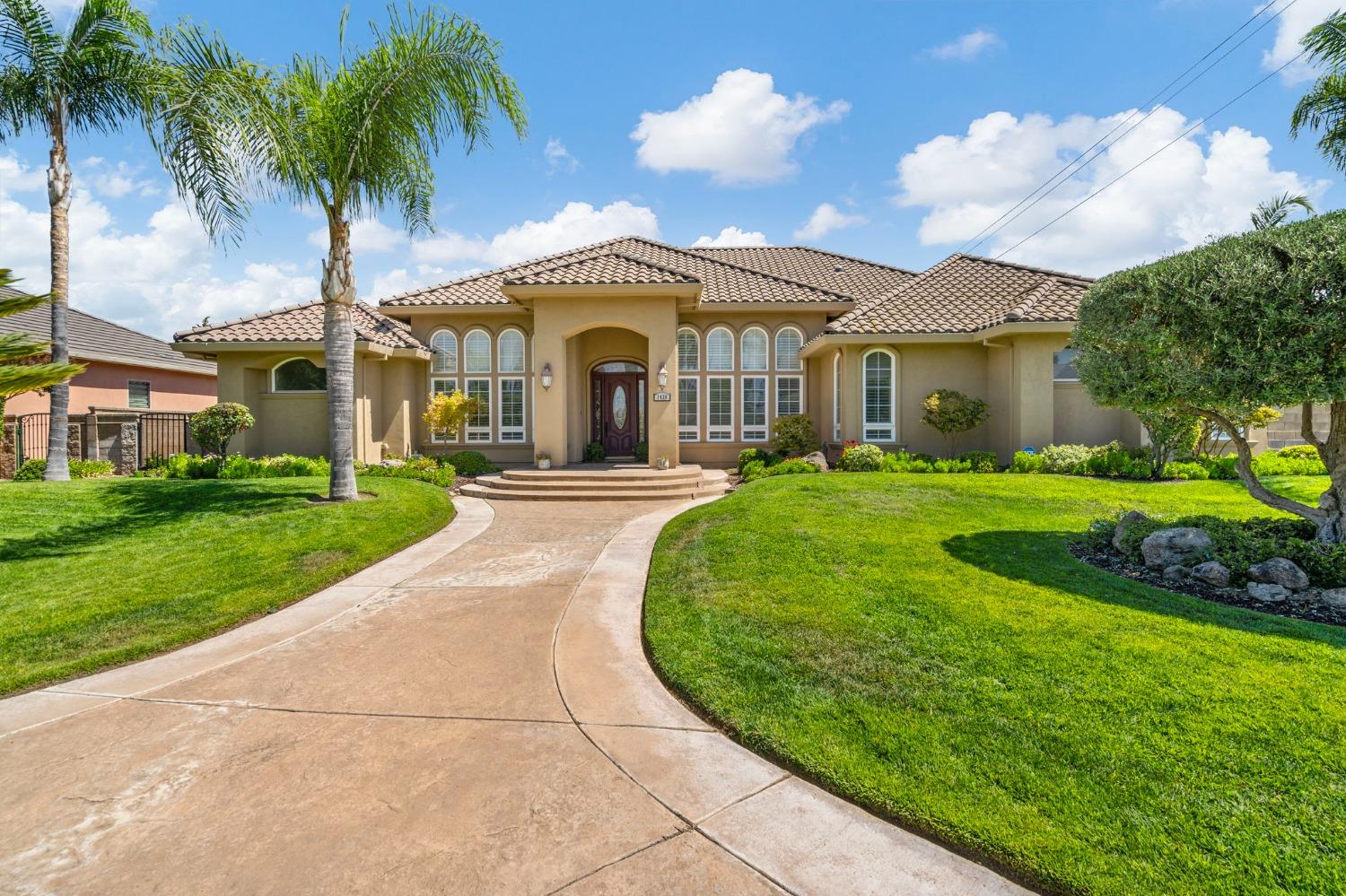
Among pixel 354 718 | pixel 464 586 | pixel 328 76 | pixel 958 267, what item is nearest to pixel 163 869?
pixel 354 718

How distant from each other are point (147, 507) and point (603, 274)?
9668mm

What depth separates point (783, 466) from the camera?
13.9m

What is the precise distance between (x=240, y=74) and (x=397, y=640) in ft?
29.7

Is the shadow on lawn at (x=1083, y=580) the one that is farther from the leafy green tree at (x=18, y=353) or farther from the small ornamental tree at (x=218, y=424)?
the small ornamental tree at (x=218, y=424)

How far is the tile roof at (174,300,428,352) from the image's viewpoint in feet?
49.3

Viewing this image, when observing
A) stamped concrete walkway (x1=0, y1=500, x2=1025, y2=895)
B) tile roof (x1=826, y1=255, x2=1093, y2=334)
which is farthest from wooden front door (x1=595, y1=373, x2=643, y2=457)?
stamped concrete walkway (x1=0, y1=500, x2=1025, y2=895)

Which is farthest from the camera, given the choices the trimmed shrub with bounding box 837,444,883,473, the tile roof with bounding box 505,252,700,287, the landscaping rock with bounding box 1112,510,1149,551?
the tile roof with bounding box 505,252,700,287

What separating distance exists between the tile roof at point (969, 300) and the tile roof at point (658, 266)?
1.60m

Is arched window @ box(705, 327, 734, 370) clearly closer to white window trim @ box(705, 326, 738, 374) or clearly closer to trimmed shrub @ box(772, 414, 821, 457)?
white window trim @ box(705, 326, 738, 374)

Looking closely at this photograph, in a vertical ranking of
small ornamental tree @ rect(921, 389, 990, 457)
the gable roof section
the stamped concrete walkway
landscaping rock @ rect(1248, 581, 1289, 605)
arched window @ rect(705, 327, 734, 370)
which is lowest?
the stamped concrete walkway

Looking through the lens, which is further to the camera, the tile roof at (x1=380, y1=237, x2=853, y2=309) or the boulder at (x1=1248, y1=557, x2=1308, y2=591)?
the tile roof at (x1=380, y1=237, x2=853, y2=309)

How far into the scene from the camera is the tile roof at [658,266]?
1661cm

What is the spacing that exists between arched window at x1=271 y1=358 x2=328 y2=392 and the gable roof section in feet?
40.8

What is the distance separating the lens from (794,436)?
15797 mm
